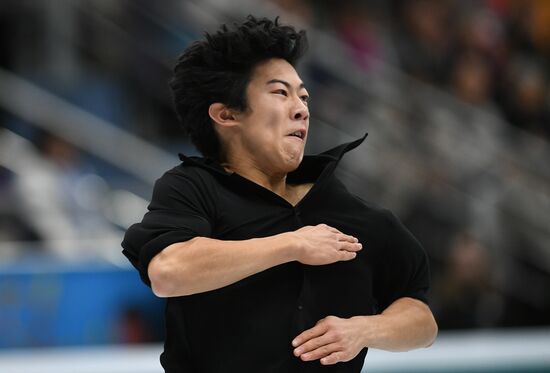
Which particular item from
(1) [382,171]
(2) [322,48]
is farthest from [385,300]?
(2) [322,48]

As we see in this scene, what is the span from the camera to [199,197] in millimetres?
2920

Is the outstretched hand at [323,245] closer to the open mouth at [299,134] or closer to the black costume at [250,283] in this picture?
the black costume at [250,283]

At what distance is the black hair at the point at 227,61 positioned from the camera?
10.0ft

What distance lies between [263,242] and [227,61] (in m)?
0.59

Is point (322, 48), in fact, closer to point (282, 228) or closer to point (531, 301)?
point (531, 301)

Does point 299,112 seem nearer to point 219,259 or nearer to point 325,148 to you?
point 219,259

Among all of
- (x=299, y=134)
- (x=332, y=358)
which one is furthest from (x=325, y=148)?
(x=332, y=358)

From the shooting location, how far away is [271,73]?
10.1ft

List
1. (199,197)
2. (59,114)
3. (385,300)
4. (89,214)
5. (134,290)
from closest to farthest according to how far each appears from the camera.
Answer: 1. (199,197)
2. (385,300)
3. (134,290)
4. (89,214)
5. (59,114)

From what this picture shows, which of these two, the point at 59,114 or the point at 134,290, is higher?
the point at 59,114

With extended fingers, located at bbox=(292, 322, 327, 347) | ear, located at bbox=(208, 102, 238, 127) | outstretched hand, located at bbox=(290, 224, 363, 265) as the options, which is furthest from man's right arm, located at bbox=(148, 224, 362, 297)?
ear, located at bbox=(208, 102, 238, 127)

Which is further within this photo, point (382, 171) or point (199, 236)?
point (382, 171)

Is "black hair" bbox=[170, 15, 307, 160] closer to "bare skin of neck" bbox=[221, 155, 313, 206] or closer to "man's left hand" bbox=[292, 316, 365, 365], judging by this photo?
"bare skin of neck" bbox=[221, 155, 313, 206]

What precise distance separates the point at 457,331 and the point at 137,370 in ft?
8.75
